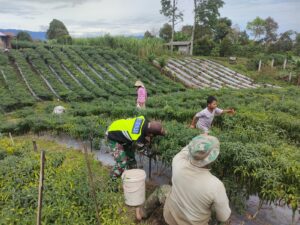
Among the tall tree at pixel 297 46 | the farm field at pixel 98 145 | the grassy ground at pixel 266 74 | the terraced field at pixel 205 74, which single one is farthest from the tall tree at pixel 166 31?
the farm field at pixel 98 145

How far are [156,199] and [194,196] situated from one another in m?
1.19

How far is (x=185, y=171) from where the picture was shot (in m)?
2.46

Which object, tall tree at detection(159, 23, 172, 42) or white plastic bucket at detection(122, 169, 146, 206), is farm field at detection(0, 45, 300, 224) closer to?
white plastic bucket at detection(122, 169, 146, 206)

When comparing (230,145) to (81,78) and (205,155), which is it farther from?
(81,78)

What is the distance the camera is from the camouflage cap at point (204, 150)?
2.27 m

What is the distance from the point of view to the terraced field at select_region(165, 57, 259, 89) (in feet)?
57.8

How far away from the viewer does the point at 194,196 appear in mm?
2414

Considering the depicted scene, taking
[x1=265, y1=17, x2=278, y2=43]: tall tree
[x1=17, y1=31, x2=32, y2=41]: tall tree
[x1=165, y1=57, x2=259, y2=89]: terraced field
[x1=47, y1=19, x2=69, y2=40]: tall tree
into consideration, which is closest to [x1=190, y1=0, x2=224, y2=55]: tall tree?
[x1=165, y1=57, x2=259, y2=89]: terraced field

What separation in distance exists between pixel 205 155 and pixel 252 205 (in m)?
2.51

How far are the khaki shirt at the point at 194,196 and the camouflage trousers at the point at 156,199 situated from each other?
0.60m

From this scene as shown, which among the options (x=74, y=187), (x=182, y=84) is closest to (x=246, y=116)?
(x=74, y=187)

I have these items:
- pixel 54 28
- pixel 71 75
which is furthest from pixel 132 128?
pixel 54 28

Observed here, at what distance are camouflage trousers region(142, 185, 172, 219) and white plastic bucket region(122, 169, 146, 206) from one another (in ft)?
1.05

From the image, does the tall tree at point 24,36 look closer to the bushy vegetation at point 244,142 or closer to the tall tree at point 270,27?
the bushy vegetation at point 244,142
